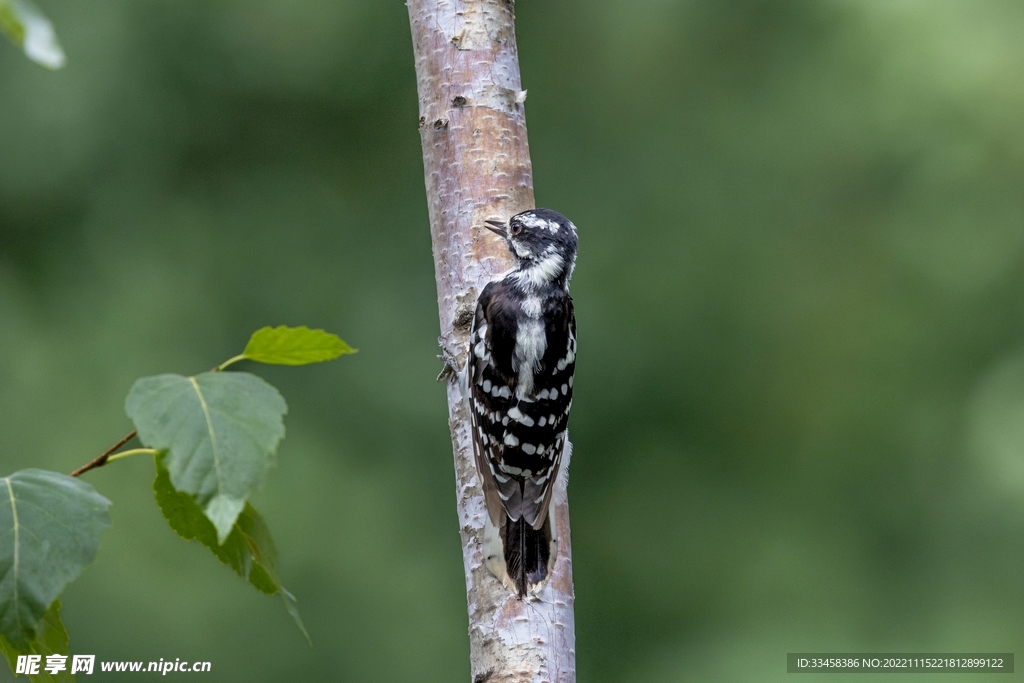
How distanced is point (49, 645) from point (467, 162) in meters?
1.66

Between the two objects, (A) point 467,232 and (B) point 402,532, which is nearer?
(A) point 467,232

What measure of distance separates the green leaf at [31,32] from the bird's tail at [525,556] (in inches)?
63.8

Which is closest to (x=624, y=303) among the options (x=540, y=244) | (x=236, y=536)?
(x=540, y=244)

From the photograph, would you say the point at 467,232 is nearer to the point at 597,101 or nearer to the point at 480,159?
the point at 480,159

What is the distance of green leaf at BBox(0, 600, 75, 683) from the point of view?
4.10 feet

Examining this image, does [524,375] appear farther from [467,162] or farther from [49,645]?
[49,645]

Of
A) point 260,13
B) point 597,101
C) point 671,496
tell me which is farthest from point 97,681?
point 597,101

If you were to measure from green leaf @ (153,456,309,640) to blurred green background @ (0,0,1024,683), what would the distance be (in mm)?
5778

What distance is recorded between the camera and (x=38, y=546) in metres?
1.05

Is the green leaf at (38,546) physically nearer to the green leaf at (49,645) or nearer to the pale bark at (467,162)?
the green leaf at (49,645)

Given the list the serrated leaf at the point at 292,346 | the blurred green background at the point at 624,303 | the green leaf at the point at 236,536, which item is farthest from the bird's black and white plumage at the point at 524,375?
the blurred green background at the point at 624,303

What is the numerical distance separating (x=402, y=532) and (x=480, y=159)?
523 centimetres

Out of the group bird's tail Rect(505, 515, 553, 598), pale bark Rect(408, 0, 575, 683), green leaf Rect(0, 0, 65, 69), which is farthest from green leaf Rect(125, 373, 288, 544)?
pale bark Rect(408, 0, 575, 683)

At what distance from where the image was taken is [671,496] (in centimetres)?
827
